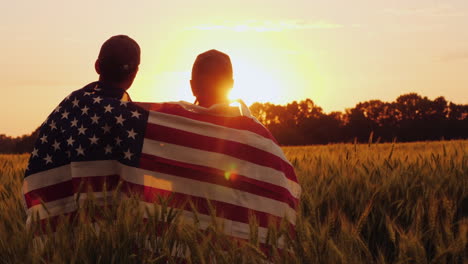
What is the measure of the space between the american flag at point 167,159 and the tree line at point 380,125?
29454mm

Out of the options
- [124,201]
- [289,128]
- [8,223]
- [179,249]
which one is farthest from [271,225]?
[289,128]

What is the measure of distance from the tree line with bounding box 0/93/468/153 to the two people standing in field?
96.6 ft

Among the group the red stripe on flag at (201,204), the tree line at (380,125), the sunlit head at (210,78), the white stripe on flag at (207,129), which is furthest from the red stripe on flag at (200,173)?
the tree line at (380,125)

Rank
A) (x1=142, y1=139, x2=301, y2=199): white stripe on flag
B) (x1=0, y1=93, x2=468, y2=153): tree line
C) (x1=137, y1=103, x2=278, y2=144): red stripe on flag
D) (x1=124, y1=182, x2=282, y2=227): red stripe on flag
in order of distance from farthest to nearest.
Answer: (x1=0, y1=93, x2=468, y2=153): tree line
(x1=137, y1=103, x2=278, y2=144): red stripe on flag
(x1=142, y1=139, x2=301, y2=199): white stripe on flag
(x1=124, y1=182, x2=282, y2=227): red stripe on flag

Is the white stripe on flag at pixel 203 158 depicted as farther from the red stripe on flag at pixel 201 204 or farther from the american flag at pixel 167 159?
the red stripe on flag at pixel 201 204

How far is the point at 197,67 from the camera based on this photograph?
3.49 m

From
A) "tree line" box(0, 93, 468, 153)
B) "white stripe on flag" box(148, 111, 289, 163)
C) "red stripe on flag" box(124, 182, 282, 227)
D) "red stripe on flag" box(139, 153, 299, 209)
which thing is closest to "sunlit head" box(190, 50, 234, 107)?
"white stripe on flag" box(148, 111, 289, 163)

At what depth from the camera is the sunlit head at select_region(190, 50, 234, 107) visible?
346 centimetres

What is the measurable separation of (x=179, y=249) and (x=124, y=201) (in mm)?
308

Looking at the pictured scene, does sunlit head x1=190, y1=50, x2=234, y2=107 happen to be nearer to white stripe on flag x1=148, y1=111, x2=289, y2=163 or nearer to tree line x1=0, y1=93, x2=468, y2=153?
white stripe on flag x1=148, y1=111, x2=289, y2=163

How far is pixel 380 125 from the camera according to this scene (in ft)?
129

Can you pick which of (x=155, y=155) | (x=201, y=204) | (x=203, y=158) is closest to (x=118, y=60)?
(x=155, y=155)

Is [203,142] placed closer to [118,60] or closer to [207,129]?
[207,129]

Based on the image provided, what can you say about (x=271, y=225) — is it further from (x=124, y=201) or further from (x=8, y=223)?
(x=8, y=223)
